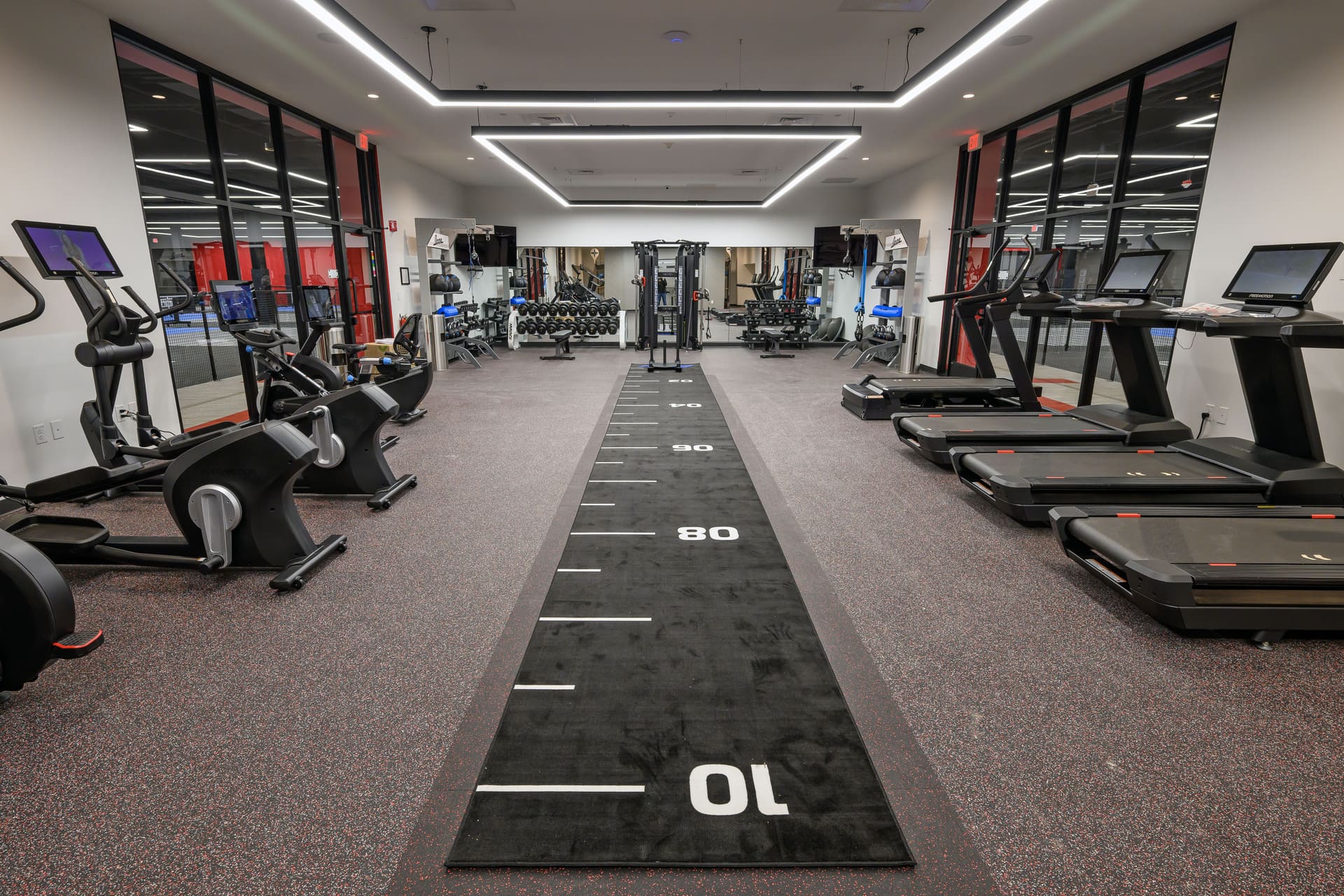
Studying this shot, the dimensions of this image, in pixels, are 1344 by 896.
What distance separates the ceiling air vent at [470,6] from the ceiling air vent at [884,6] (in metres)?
2.33

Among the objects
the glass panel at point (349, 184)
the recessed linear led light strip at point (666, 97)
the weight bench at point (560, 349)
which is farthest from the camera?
the weight bench at point (560, 349)

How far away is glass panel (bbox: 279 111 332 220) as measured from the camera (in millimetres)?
7224

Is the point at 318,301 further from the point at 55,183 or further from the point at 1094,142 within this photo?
the point at 1094,142

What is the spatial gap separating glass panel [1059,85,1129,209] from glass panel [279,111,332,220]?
8233 millimetres

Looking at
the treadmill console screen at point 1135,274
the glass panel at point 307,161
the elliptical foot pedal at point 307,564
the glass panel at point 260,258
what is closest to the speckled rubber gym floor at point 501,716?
the elliptical foot pedal at point 307,564

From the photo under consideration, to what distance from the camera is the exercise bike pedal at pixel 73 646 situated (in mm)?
2117

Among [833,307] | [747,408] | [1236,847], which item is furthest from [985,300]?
[833,307]

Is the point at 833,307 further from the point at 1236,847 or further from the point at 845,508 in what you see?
the point at 1236,847

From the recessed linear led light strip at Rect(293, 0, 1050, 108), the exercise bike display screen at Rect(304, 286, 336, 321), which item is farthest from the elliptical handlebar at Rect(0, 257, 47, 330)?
the exercise bike display screen at Rect(304, 286, 336, 321)

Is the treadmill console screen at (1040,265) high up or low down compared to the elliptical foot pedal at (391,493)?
up

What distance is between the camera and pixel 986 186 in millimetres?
8602

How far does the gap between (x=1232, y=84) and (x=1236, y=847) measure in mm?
5460

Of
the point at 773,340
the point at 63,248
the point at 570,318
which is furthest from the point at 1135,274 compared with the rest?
the point at 570,318

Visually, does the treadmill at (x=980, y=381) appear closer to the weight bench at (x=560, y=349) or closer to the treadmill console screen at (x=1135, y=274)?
the treadmill console screen at (x=1135, y=274)
